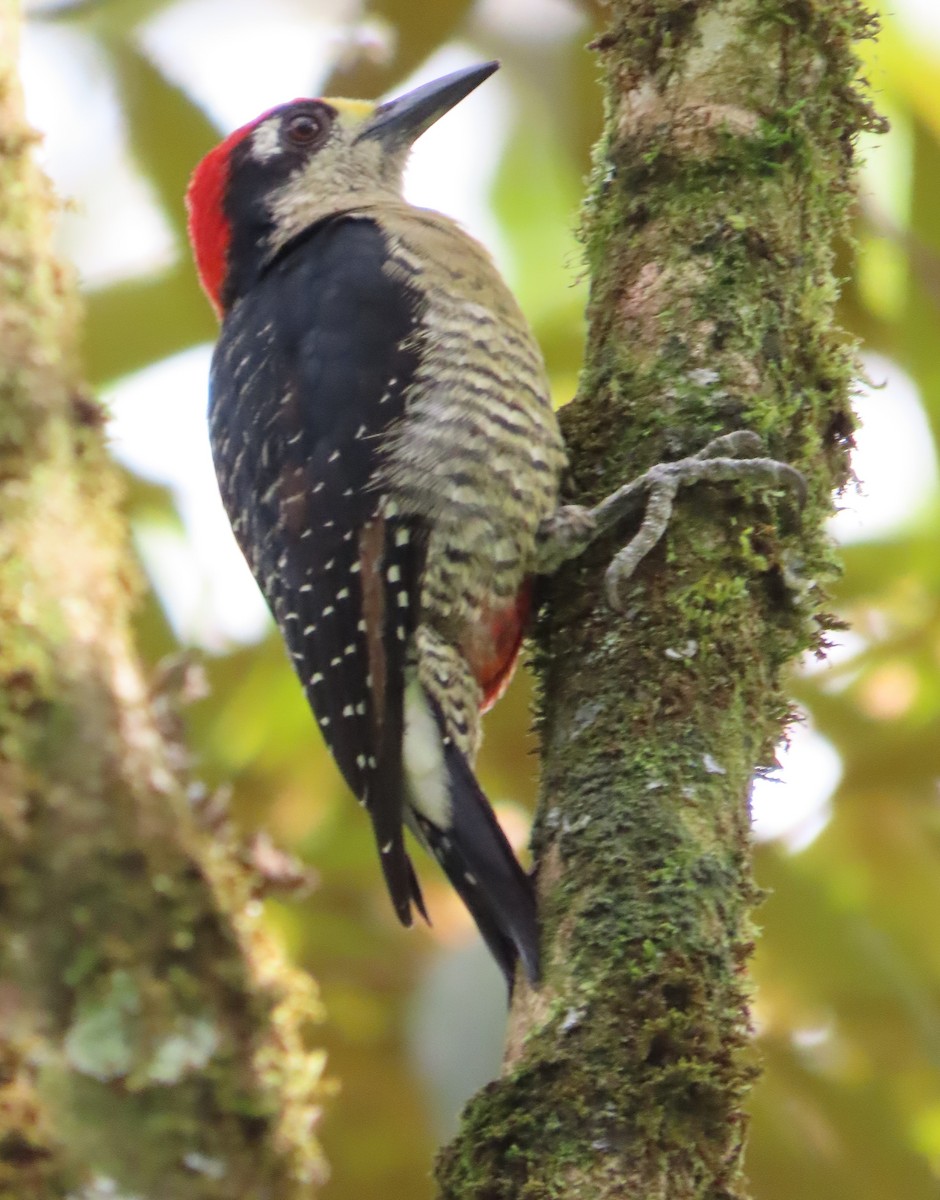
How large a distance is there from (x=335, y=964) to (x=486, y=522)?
1780mm

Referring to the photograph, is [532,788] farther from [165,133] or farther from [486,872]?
[165,133]

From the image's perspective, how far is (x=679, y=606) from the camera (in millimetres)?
2301

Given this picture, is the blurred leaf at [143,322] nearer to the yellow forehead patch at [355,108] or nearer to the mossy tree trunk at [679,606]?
the yellow forehead patch at [355,108]

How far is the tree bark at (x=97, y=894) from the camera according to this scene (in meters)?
3.06

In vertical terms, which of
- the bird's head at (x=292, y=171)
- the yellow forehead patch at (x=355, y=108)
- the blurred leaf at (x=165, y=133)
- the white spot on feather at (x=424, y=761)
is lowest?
the white spot on feather at (x=424, y=761)

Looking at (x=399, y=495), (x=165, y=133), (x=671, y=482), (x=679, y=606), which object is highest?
(x=165, y=133)

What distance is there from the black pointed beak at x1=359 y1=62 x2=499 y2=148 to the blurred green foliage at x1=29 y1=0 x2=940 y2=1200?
0.36 feet

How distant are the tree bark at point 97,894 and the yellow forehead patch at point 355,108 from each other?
0.86 metres

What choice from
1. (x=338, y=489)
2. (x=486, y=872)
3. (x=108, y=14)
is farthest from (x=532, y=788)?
(x=108, y=14)

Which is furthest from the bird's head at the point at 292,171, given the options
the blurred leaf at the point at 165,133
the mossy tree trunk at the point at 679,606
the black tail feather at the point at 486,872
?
the black tail feather at the point at 486,872

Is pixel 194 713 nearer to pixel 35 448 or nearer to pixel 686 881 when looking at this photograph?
pixel 35 448

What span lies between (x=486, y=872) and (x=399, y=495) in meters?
0.84

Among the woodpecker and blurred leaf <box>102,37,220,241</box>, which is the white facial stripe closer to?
blurred leaf <box>102,37,220,241</box>

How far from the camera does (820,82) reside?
2.71 metres
